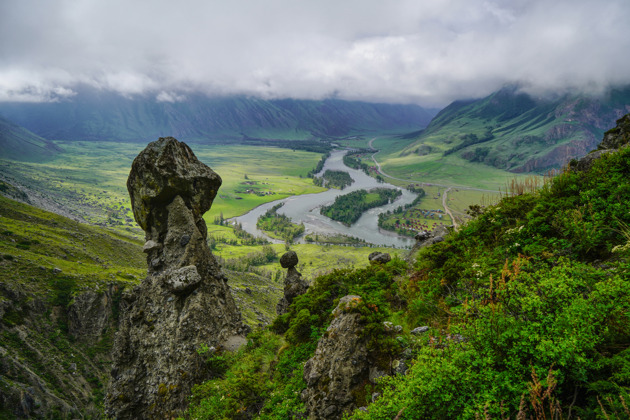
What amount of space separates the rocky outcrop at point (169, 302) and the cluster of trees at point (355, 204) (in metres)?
140

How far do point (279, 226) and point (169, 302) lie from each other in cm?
13717

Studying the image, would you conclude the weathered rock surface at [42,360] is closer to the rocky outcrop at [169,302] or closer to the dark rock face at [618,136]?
the rocky outcrop at [169,302]

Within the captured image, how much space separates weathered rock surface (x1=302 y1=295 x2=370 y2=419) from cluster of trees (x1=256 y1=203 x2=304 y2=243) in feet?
427

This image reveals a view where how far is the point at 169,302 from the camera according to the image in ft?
51.1

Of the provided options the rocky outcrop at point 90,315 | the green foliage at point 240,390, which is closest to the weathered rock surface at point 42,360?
the rocky outcrop at point 90,315

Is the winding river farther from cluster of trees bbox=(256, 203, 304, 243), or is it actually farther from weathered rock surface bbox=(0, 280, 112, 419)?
weathered rock surface bbox=(0, 280, 112, 419)

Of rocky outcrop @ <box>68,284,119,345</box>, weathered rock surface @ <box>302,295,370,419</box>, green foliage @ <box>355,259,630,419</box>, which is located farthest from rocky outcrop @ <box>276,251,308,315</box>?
rocky outcrop @ <box>68,284,119,345</box>

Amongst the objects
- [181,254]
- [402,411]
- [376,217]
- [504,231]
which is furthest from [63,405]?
[376,217]

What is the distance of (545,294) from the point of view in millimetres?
4695

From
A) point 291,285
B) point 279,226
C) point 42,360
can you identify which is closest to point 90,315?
point 42,360

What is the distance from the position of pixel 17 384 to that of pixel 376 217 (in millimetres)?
152664

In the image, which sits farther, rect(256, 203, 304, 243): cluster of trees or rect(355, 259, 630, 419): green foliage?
rect(256, 203, 304, 243): cluster of trees

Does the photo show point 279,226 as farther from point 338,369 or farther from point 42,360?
point 338,369

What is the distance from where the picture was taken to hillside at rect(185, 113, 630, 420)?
3990 mm
